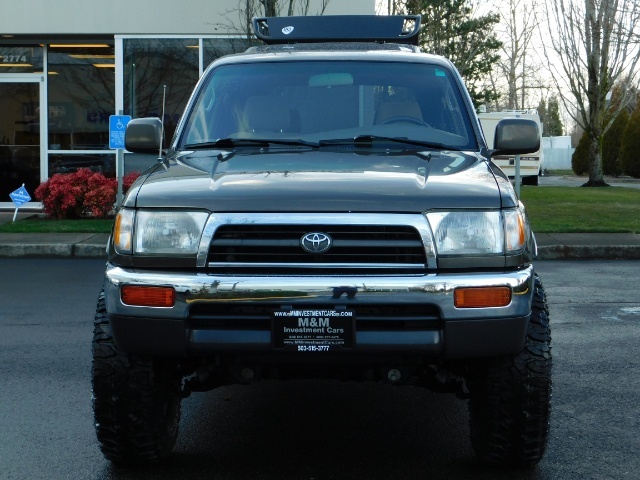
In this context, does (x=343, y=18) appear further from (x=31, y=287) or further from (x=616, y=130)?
(x=616, y=130)

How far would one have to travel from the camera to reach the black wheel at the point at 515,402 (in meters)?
4.23

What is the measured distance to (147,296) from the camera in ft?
13.4

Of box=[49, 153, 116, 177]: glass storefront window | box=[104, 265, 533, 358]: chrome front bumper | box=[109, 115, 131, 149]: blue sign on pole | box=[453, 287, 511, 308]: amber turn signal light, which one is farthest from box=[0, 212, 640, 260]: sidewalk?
box=[453, 287, 511, 308]: amber turn signal light

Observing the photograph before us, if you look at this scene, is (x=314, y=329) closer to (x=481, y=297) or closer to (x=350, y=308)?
(x=350, y=308)

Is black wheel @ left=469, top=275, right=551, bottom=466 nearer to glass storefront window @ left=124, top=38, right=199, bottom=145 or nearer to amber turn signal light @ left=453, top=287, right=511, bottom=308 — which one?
amber turn signal light @ left=453, top=287, right=511, bottom=308

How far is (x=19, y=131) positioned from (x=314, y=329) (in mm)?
16983

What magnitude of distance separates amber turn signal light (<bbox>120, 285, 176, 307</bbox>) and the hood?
34 cm

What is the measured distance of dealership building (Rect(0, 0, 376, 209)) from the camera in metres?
18.7

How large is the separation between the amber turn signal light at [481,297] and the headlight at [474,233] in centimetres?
16

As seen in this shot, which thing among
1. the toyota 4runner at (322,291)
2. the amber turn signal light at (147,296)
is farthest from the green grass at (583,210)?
the amber turn signal light at (147,296)

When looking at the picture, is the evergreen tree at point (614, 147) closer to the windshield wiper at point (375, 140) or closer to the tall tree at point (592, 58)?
the tall tree at point (592, 58)

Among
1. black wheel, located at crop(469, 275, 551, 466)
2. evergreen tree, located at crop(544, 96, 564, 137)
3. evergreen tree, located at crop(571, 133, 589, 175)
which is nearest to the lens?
black wheel, located at crop(469, 275, 551, 466)

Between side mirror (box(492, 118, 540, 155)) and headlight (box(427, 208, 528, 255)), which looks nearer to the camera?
headlight (box(427, 208, 528, 255))

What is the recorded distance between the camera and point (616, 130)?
45.1 metres
